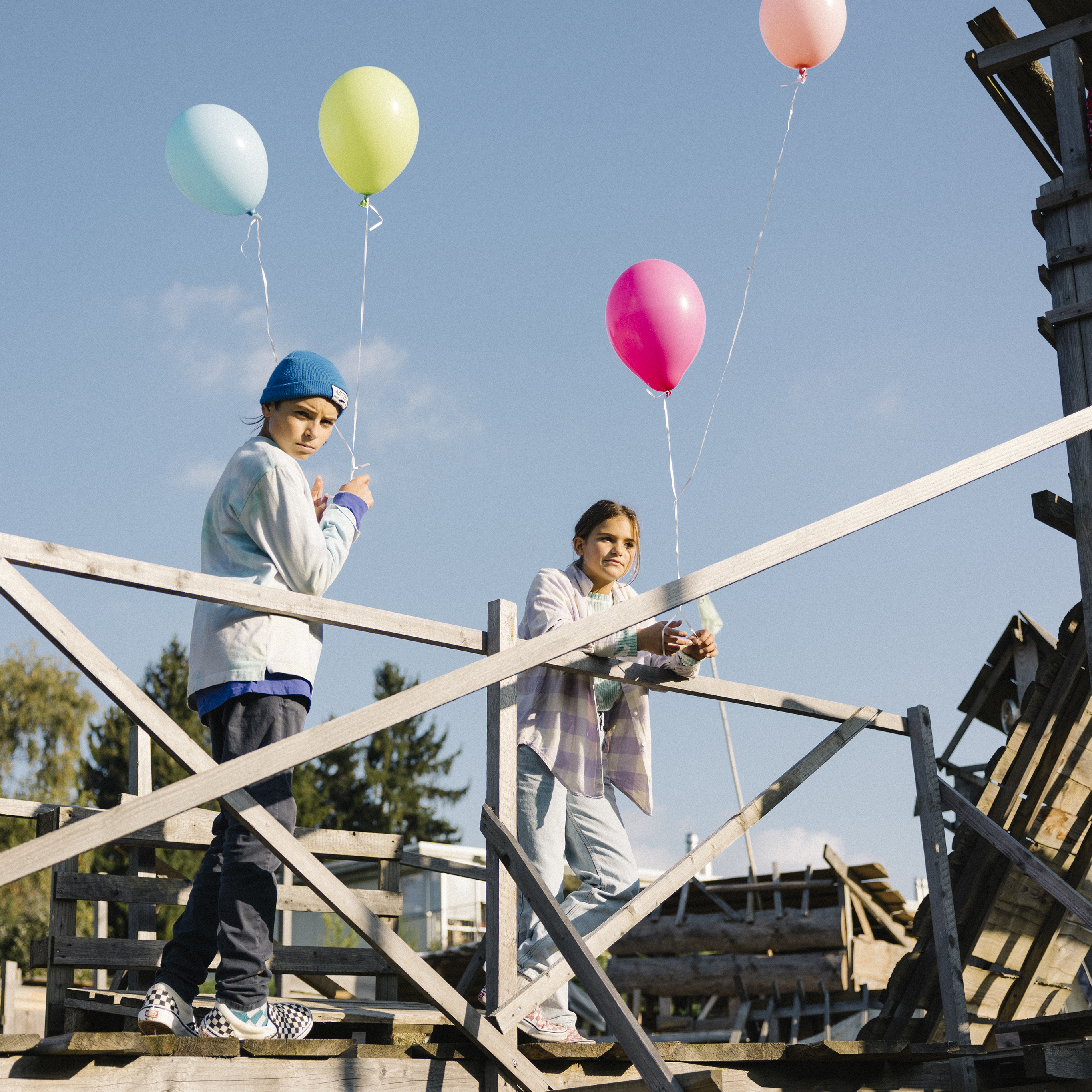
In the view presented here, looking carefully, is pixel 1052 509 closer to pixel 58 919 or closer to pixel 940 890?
pixel 940 890

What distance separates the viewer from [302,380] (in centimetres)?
356

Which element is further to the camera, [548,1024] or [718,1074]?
[548,1024]

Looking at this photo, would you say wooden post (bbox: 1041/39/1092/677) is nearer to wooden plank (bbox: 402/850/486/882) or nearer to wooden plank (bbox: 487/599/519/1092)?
wooden plank (bbox: 402/850/486/882)

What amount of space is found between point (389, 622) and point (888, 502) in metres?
1.57

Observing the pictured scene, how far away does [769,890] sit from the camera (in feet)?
44.0

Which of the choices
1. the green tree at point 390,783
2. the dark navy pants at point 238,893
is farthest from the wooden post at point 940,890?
the green tree at point 390,783

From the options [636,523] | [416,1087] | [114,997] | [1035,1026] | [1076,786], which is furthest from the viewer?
[1076,786]

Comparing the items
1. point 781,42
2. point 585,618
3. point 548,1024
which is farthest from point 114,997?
point 781,42

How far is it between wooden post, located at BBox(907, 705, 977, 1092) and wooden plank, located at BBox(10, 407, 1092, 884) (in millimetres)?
1173

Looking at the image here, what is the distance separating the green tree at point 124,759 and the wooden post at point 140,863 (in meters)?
21.6

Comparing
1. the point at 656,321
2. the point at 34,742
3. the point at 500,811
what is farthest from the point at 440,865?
the point at 34,742

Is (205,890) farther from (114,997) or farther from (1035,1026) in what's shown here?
(1035,1026)

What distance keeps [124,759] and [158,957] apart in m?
28.1

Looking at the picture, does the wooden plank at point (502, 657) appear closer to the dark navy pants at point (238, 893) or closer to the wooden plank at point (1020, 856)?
the dark navy pants at point (238, 893)
